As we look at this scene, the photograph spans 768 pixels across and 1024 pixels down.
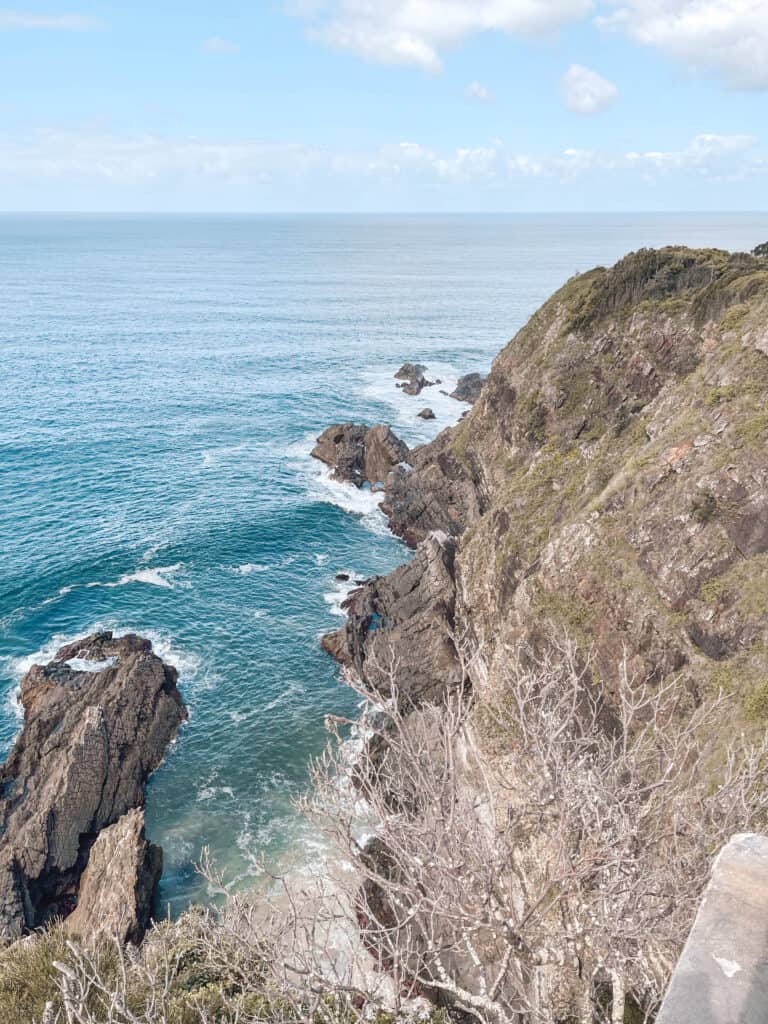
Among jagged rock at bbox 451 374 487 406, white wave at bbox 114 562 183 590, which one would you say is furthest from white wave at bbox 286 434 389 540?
jagged rock at bbox 451 374 487 406

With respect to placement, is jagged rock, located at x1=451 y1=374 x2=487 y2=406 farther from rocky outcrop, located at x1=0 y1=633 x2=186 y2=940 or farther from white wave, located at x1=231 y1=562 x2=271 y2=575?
rocky outcrop, located at x1=0 y1=633 x2=186 y2=940

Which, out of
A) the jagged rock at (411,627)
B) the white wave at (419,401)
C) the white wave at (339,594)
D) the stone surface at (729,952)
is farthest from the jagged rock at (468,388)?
the stone surface at (729,952)

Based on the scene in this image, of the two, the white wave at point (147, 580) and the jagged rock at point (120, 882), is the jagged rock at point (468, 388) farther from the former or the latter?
the jagged rock at point (120, 882)

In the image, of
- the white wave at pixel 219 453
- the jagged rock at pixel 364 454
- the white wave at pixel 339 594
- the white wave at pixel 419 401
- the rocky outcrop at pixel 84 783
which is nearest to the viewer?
the rocky outcrop at pixel 84 783

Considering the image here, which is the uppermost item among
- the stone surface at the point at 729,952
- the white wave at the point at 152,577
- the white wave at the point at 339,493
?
the stone surface at the point at 729,952

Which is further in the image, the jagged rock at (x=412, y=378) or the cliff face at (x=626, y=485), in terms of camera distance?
the jagged rock at (x=412, y=378)

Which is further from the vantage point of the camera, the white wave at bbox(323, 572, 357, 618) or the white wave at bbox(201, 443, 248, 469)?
the white wave at bbox(201, 443, 248, 469)
